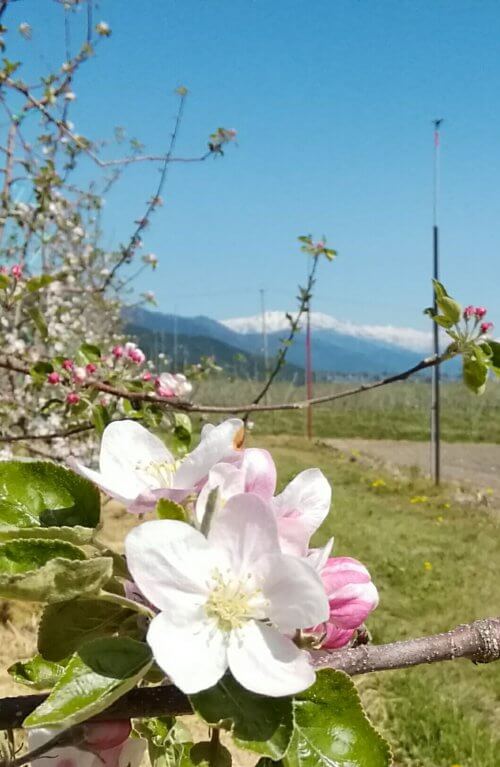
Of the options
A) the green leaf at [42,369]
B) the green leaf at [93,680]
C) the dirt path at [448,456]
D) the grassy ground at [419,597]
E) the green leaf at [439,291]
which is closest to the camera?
the green leaf at [93,680]

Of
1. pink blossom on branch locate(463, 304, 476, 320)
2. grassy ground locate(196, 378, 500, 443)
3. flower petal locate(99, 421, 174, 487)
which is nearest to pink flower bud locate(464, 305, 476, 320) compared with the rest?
pink blossom on branch locate(463, 304, 476, 320)

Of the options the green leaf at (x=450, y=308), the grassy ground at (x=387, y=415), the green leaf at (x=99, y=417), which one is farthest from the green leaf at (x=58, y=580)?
the grassy ground at (x=387, y=415)

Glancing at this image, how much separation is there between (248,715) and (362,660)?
0.11m

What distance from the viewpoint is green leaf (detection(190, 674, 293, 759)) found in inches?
15.2

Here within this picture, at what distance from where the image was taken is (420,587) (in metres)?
5.11

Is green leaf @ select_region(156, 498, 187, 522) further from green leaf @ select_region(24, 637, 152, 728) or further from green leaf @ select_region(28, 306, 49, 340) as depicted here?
green leaf @ select_region(28, 306, 49, 340)

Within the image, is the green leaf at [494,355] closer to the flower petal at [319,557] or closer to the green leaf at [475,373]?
the green leaf at [475,373]

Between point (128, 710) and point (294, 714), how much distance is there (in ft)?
0.32

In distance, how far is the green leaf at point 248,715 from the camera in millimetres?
386

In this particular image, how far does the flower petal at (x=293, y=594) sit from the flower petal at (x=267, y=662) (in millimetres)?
11

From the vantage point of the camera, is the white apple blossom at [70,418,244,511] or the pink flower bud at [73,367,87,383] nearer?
the white apple blossom at [70,418,244,511]

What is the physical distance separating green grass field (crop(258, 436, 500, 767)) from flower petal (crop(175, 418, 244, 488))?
0.26 meters

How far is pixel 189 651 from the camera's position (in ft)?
1.29

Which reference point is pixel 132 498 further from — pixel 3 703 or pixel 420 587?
pixel 420 587
